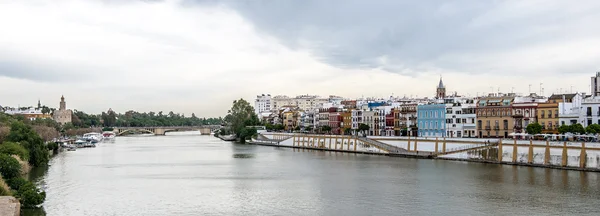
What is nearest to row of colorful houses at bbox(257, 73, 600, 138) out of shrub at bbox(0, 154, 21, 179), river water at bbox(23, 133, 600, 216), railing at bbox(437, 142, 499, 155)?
railing at bbox(437, 142, 499, 155)

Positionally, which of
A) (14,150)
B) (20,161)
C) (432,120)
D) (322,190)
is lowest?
(322,190)

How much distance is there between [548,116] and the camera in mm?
44250

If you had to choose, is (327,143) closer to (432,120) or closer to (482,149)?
(432,120)

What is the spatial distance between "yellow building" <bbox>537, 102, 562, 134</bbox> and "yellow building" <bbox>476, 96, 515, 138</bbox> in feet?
9.43

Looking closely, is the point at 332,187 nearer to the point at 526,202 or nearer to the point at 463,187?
the point at 463,187

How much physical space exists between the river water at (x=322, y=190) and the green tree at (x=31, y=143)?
4.04 feet

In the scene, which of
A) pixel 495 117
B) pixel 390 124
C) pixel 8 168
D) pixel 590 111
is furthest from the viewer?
pixel 390 124

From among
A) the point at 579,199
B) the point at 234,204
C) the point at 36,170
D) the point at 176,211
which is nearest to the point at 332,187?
the point at 234,204

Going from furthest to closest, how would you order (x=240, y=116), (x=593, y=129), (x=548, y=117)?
1. (x=240, y=116)
2. (x=548, y=117)
3. (x=593, y=129)

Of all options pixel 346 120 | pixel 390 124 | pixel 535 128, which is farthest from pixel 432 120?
pixel 346 120

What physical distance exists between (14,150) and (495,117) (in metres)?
33.4

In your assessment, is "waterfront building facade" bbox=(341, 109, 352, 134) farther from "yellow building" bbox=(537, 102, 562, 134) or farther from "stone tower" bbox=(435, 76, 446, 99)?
"yellow building" bbox=(537, 102, 562, 134)

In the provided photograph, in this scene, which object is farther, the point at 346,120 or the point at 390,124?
the point at 346,120

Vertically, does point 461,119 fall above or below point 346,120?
below
